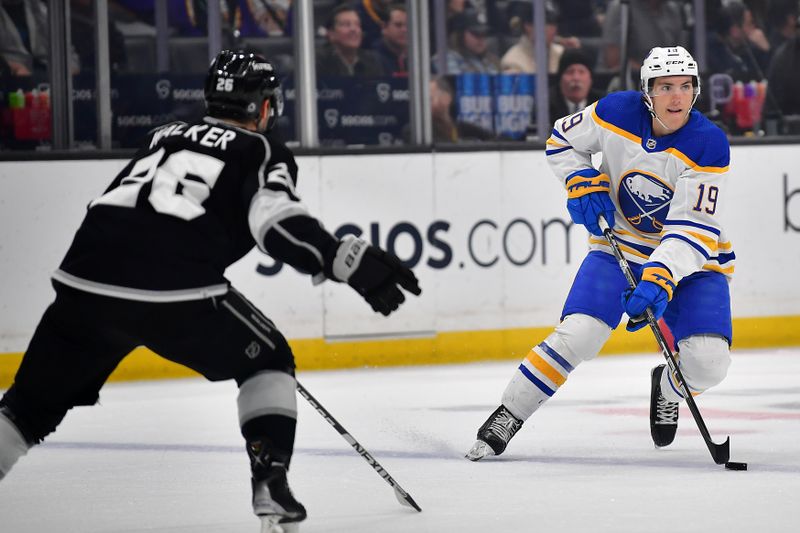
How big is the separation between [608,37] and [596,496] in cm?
451

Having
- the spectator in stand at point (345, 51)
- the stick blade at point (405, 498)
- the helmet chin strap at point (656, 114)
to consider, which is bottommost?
the stick blade at point (405, 498)

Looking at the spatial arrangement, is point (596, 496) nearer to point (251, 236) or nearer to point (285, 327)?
point (251, 236)

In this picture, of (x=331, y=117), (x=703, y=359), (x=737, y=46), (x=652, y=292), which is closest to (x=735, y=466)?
(x=703, y=359)

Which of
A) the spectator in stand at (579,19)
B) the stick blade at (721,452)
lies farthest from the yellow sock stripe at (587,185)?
the spectator in stand at (579,19)

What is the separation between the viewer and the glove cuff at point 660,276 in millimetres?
3904

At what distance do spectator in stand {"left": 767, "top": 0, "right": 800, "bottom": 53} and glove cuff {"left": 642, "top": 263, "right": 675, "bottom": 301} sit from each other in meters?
4.26

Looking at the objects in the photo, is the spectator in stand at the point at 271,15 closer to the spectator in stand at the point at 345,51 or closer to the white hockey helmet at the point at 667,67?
the spectator in stand at the point at 345,51

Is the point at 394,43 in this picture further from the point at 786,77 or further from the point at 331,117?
the point at 786,77

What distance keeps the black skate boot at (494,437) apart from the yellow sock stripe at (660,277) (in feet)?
1.81

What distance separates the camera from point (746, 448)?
13.8 feet

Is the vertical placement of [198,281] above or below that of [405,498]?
above

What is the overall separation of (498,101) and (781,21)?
160 centimetres

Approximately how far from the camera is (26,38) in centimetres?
669

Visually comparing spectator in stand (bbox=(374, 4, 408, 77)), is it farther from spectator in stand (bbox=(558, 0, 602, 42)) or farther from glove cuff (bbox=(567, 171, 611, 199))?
glove cuff (bbox=(567, 171, 611, 199))
